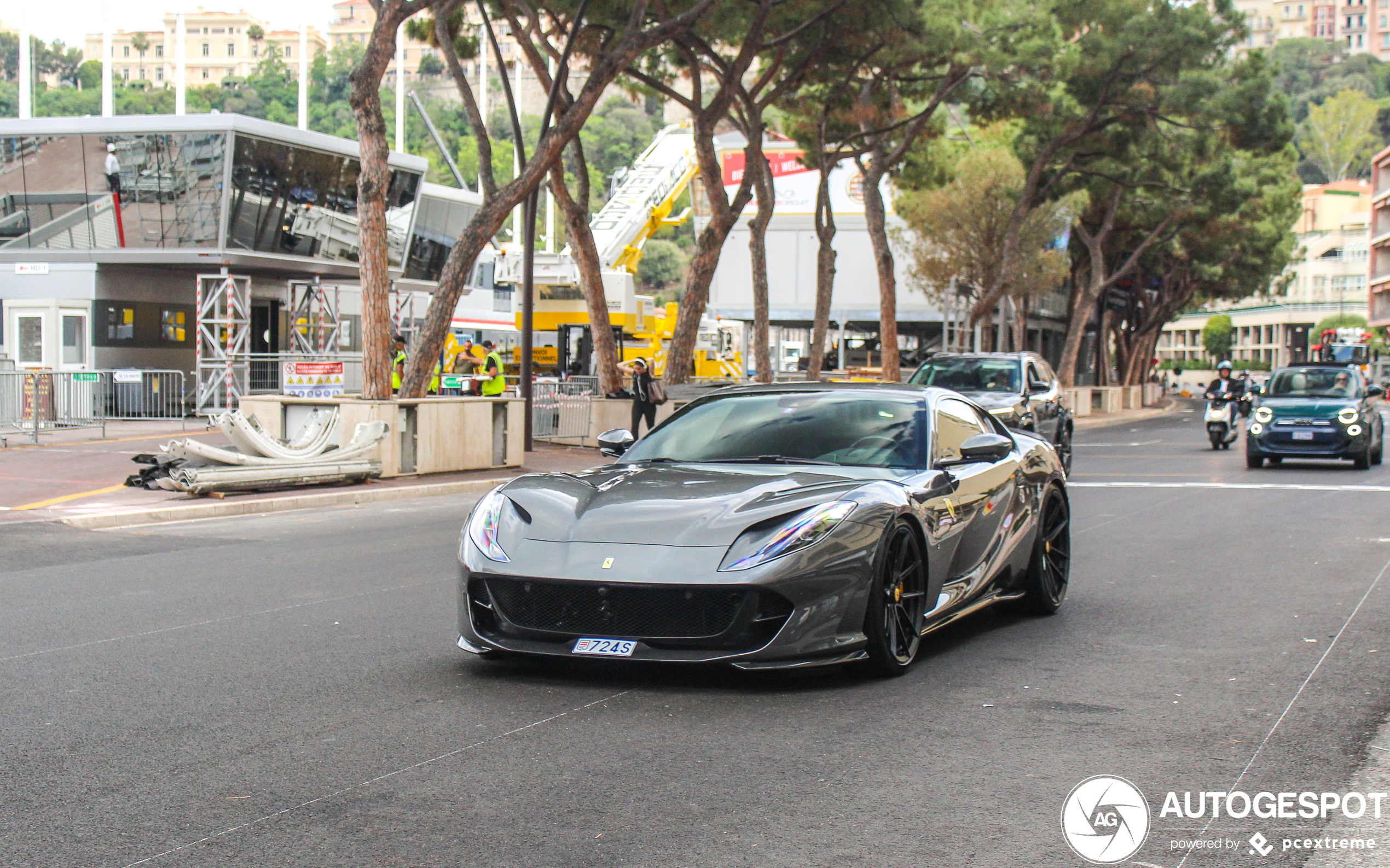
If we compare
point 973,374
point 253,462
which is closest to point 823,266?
point 973,374

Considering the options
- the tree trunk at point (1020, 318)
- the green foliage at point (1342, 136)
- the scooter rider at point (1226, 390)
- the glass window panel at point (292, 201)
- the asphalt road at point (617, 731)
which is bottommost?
the asphalt road at point (617, 731)

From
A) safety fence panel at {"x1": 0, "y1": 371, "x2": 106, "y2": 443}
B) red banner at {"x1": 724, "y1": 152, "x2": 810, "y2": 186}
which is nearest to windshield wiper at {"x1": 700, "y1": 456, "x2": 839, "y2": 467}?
safety fence panel at {"x1": 0, "y1": 371, "x2": 106, "y2": 443}

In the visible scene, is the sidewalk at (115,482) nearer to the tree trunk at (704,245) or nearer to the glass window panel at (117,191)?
the tree trunk at (704,245)

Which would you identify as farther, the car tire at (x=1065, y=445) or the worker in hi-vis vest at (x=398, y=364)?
the worker in hi-vis vest at (x=398, y=364)

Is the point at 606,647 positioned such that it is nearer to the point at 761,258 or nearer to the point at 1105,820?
the point at 1105,820

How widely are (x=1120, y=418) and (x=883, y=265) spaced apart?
19.2 m

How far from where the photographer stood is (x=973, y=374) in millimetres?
21297

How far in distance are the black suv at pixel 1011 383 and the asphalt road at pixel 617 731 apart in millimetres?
10834

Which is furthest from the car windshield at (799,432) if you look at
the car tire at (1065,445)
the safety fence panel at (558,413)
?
the safety fence panel at (558,413)

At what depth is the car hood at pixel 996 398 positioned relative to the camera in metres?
19.9

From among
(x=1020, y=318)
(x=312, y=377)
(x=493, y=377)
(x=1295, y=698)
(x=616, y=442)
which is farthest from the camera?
(x=1020, y=318)

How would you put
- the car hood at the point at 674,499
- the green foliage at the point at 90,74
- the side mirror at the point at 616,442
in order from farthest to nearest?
the green foliage at the point at 90,74 < the side mirror at the point at 616,442 < the car hood at the point at 674,499

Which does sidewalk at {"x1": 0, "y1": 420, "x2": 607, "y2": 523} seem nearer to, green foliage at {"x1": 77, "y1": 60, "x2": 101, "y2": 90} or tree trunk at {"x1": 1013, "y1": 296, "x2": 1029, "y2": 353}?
tree trunk at {"x1": 1013, "y1": 296, "x2": 1029, "y2": 353}

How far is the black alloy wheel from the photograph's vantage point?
6.16 meters
